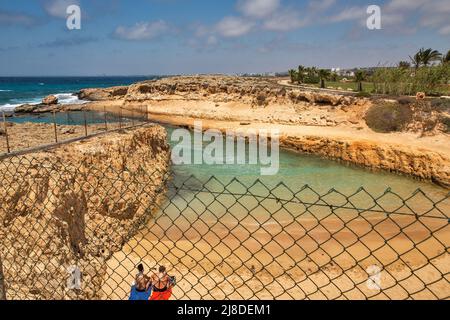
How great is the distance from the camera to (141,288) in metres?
5.52

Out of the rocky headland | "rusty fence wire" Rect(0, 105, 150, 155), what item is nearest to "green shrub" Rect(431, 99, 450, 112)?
the rocky headland

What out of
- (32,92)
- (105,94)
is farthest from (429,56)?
(32,92)

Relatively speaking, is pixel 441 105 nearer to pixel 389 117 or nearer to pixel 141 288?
pixel 389 117

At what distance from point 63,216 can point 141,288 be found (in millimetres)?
2996

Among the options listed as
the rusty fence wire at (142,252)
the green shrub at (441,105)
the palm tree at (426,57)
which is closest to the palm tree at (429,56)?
the palm tree at (426,57)

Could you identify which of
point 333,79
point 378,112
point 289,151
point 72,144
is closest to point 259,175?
point 289,151

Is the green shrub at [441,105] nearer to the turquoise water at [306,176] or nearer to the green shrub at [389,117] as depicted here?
the green shrub at [389,117]

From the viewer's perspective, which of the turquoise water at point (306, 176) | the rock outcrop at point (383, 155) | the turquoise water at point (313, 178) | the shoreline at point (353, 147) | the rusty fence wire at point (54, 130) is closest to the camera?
the rusty fence wire at point (54, 130)

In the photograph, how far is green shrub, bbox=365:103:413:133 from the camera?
78.6ft

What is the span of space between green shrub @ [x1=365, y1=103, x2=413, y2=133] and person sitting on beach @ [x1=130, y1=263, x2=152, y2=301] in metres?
22.2

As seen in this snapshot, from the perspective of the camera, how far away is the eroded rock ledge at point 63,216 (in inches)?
227

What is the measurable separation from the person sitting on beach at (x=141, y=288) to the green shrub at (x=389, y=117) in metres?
22.2
